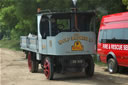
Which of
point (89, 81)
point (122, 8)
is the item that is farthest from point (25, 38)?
point (122, 8)

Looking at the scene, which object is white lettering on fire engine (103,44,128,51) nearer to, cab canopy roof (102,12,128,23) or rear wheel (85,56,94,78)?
cab canopy roof (102,12,128,23)

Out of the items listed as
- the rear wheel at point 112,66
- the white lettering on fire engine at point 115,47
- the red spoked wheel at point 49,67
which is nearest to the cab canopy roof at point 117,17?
the white lettering on fire engine at point 115,47

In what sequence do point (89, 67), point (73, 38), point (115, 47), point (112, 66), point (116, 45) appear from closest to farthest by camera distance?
1. point (73, 38)
2. point (89, 67)
3. point (116, 45)
4. point (115, 47)
5. point (112, 66)

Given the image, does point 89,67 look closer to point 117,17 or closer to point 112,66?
point 112,66

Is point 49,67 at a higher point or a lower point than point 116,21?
lower

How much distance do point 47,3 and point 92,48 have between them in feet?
38.3

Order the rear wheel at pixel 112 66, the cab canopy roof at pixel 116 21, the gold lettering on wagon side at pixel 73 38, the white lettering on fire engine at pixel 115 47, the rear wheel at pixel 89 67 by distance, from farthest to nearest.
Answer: the rear wheel at pixel 112 66, the cab canopy roof at pixel 116 21, the white lettering on fire engine at pixel 115 47, the rear wheel at pixel 89 67, the gold lettering on wagon side at pixel 73 38

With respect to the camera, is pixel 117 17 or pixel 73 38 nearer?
pixel 73 38

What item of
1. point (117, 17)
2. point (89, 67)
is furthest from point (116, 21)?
point (89, 67)

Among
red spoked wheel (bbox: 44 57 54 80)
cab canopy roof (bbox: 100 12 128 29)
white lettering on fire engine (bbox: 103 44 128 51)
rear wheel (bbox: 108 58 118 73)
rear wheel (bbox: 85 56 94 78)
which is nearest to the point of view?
red spoked wheel (bbox: 44 57 54 80)

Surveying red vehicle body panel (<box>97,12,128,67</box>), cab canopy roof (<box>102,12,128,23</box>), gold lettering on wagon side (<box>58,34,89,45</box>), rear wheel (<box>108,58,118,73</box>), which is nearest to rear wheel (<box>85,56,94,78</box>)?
gold lettering on wagon side (<box>58,34,89,45</box>)

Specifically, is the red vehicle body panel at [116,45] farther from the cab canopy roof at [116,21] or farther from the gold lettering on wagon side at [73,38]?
the gold lettering on wagon side at [73,38]

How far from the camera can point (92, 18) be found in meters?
12.5

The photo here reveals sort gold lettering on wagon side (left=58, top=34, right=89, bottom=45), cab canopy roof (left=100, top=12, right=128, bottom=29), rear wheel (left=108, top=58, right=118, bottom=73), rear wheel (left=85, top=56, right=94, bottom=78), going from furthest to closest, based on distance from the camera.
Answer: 1. rear wheel (left=108, top=58, right=118, bottom=73)
2. cab canopy roof (left=100, top=12, right=128, bottom=29)
3. rear wheel (left=85, top=56, right=94, bottom=78)
4. gold lettering on wagon side (left=58, top=34, right=89, bottom=45)
